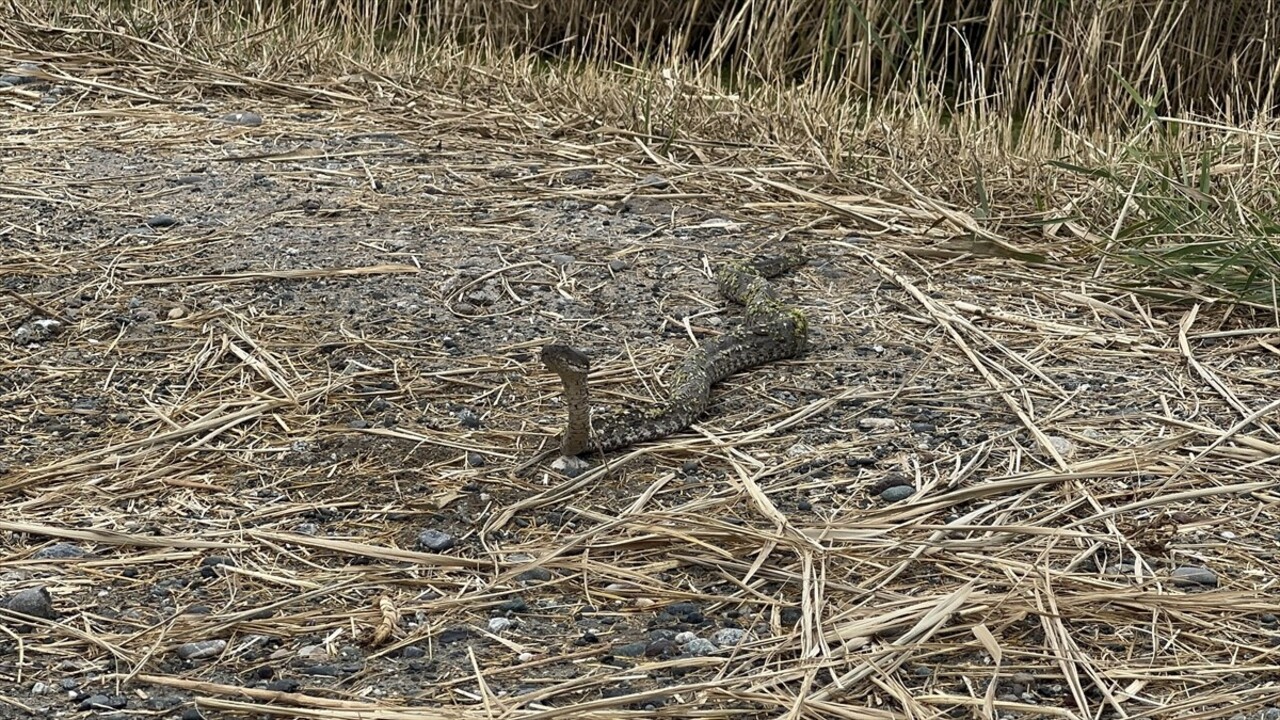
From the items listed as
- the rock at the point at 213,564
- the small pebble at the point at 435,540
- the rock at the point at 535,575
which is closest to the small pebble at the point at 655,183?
the small pebble at the point at 435,540

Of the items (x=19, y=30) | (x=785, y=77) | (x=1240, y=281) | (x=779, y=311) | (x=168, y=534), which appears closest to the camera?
(x=168, y=534)

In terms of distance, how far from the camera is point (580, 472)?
390 cm

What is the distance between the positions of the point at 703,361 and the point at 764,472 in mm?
600

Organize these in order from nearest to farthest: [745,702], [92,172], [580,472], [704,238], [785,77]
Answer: [745,702]
[580,472]
[704,238]
[92,172]
[785,77]

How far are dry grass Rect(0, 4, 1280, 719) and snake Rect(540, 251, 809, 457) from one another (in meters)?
0.08

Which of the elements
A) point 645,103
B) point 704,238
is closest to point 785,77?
point 645,103

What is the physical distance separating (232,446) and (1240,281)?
3115 mm

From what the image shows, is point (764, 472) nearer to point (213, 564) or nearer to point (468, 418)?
point (468, 418)

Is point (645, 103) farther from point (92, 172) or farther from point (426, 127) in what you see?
point (92, 172)

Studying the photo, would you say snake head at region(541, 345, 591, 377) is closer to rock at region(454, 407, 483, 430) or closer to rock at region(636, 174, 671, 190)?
rock at region(454, 407, 483, 430)

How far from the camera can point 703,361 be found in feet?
14.4

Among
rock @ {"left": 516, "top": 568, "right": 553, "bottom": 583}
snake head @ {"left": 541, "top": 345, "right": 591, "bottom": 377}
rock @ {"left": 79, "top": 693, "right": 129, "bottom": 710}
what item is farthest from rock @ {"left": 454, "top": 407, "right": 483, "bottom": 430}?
rock @ {"left": 79, "top": 693, "right": 129, "bottom": 710}

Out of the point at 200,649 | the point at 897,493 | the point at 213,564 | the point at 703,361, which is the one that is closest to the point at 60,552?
the point at 213,564

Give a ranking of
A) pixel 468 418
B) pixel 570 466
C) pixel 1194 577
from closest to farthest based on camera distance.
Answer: pixel 1194 577 < pixel 570 466 < pixel 468 418
